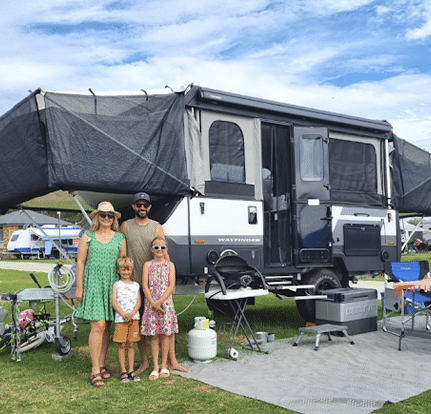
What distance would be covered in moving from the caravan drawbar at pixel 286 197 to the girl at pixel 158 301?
1003 mm

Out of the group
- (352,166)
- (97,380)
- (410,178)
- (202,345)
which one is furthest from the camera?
(410,178)

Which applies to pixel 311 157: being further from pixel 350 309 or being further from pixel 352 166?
pixel 350 309

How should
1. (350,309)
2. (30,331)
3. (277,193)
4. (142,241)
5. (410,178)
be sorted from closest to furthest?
(142,241) < (30,331) < (350,309) < (277,193) < (410,178)

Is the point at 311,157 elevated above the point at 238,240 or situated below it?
above

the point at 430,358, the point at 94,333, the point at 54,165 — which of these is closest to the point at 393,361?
the point at 430,358

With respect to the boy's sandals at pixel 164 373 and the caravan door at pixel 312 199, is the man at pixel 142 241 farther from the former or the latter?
the caravan door at pixel 312 199

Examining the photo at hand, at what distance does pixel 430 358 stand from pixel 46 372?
4026 mm

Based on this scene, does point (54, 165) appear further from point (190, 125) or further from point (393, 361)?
point (393, 361)

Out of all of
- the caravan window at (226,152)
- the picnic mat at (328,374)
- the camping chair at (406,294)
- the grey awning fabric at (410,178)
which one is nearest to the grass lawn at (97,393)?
the picnic mat at (328,374)

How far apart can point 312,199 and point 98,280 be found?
3.71 meters

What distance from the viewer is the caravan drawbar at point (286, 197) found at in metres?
6.68

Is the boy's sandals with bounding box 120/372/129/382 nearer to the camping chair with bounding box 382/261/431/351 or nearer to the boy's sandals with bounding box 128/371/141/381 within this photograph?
the boy's sandals with bounding box 128/371/141/381

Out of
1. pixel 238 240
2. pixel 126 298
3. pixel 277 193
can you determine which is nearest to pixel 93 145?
pixel 126 298

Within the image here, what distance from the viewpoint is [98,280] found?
5.16 metres
